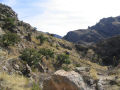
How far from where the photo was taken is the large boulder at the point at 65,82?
848 centimetres

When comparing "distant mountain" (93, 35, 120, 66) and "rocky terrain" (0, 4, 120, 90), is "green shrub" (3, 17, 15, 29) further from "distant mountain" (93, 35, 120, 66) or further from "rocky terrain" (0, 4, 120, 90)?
"distant mountain" (93, 35, 120, 66)

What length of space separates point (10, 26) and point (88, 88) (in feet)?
104

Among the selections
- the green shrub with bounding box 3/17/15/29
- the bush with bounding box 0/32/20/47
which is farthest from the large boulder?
the green shrub with bounding box 3/17/15/29

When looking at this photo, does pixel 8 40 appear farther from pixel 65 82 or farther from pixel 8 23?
pixel 65 82

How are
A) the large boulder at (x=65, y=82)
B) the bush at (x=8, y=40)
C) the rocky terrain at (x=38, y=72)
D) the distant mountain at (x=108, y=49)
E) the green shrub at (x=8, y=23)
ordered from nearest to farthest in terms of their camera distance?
the large boulder at (x=65, y=82)
the rocky terrain at (x=38, y=72)
the bush at (x=8, y=40)
the green shrub at (x=8, y=23)
the distant mountain at (x=108, y=49)

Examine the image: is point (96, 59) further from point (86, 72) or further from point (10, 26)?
point (86, 72)

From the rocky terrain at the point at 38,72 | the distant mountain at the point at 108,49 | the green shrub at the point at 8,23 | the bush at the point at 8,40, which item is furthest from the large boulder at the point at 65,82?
the distant mountain at the point at 108,49

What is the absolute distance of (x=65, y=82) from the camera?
858 centimetres

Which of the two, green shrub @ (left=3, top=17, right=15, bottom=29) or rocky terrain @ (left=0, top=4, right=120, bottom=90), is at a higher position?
green shrub @ (left=3, top=17, right=15, bottom=29)

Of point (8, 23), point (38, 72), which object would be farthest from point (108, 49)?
point (38, 72)

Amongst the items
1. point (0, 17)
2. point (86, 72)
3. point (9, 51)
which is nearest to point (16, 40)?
point (9, 51)

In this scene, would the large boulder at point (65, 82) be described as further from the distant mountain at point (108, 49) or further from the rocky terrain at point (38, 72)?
the distant mountain at point (108, 49)

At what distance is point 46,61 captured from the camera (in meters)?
34.7

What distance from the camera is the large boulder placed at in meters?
8.48
